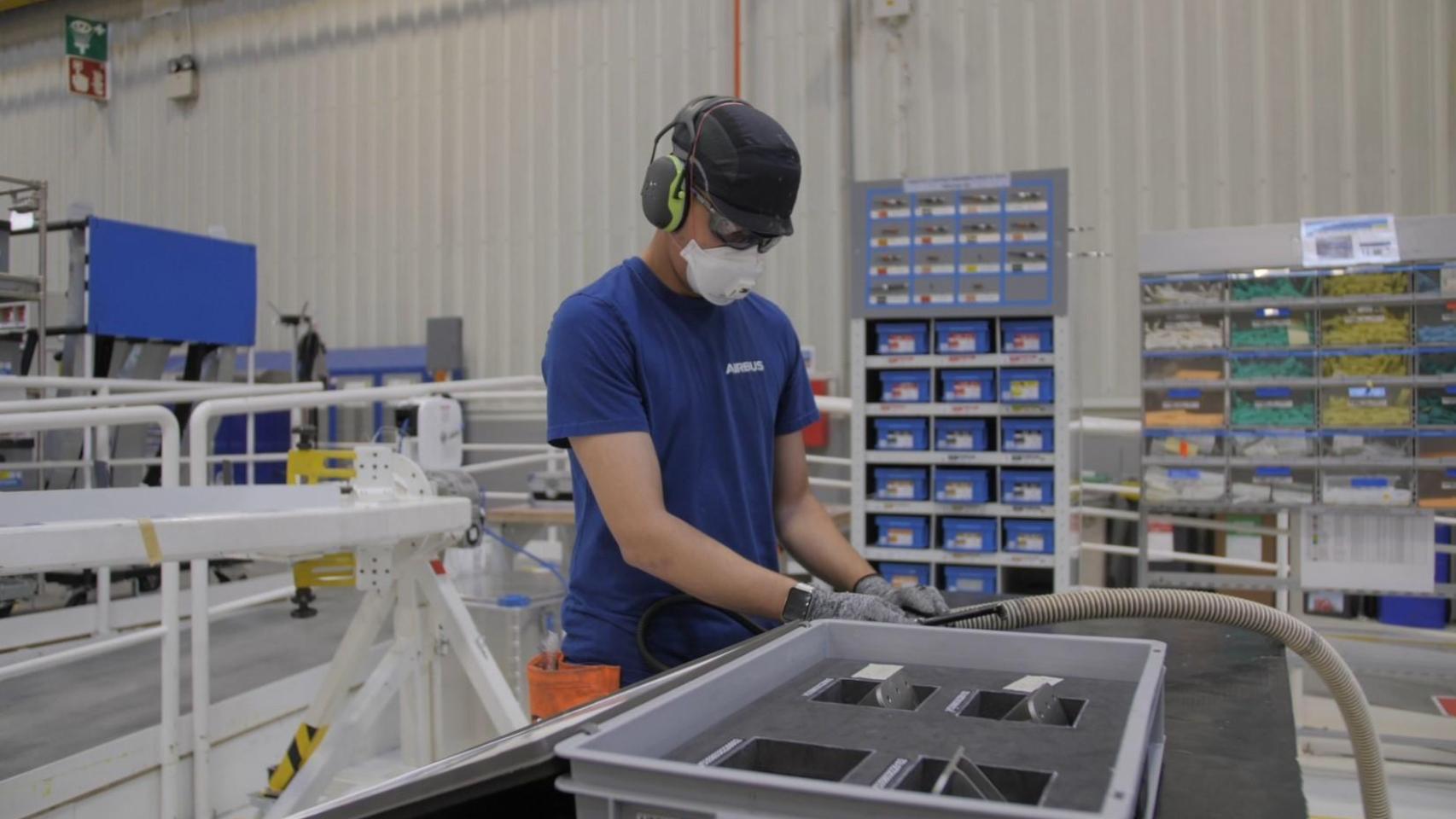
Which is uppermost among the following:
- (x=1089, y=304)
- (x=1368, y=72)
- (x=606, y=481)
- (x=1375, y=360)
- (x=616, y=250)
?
(x=1368, y=72)

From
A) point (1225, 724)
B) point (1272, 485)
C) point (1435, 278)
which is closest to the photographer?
point (1225, 724)

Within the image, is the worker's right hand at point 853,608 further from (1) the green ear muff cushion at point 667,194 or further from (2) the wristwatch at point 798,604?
(1) the green ear muff cushion at point 667,194

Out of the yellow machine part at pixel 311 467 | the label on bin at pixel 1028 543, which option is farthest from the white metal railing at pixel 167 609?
the label on bin at pixel 1028 543

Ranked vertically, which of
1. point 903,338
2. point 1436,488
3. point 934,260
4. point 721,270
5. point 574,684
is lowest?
point 574,684

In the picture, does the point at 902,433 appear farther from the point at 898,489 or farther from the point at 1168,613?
the point at 1168,613

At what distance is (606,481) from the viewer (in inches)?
52.4

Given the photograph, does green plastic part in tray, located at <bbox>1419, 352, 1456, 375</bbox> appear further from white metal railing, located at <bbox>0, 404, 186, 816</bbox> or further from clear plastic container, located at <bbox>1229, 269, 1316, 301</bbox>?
white metal railing, located at <bbox>0, 404, 186, 816</bbox>

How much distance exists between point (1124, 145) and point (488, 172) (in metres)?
4.86

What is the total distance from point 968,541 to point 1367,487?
55.8 inches

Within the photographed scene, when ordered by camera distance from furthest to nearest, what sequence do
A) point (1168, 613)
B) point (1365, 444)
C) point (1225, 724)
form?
point (1365, 444) → point (1168, 613) → point (1225, 724)

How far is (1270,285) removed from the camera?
3.72 metres

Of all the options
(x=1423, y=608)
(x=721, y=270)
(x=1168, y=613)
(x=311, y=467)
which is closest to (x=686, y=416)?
(x=721, y=270)

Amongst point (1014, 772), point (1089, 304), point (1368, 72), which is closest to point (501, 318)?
point (1089, 304)

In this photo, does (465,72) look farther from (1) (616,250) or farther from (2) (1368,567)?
(2) (1368,567)
